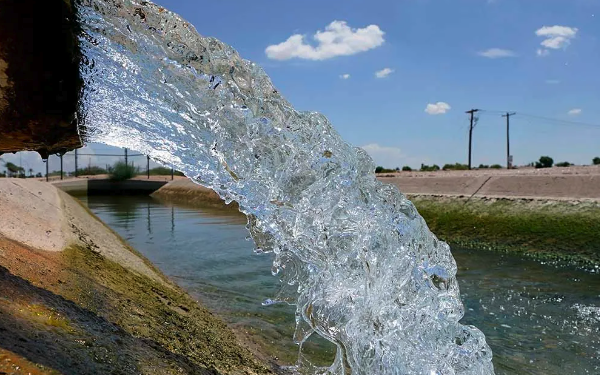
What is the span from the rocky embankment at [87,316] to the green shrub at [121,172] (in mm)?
24991

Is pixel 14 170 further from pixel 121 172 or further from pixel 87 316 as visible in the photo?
pixel 87 316

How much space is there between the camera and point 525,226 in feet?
30.6

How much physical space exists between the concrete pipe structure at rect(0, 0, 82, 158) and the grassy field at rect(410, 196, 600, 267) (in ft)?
24.9

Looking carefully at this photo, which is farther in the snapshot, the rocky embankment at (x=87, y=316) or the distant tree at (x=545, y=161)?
the distant tree at (x=545, y=161)

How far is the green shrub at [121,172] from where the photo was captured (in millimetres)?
28562

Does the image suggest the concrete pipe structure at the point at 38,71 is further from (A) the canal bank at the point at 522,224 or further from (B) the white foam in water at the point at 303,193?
(A) the canal bank at the point at 522,224

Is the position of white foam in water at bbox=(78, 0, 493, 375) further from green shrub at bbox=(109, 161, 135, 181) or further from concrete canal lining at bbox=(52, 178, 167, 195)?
green shrub at bbox=(109, 161, 135, 181)

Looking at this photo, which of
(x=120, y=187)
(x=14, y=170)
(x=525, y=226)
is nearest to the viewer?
(x=525, y=226)

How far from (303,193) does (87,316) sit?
1.62m

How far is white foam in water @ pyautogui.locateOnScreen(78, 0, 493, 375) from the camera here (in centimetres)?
290

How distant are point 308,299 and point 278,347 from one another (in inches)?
22.2

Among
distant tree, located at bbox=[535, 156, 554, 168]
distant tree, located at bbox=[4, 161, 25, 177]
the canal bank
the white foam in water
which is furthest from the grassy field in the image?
distant tree, located at bbox=[535, 156, 554, 168]

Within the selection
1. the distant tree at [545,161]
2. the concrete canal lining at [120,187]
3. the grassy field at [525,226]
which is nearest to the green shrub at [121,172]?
the concrete canal lining at [120,187]

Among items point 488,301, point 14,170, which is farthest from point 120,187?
point 488,301
